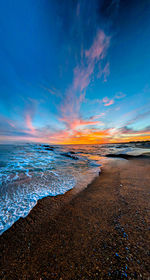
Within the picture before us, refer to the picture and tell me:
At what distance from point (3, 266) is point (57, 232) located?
0.90m

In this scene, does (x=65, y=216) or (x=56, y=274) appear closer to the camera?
(x=56, y=274)

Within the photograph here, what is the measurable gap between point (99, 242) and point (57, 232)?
884mm

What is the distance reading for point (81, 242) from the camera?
1626 mm

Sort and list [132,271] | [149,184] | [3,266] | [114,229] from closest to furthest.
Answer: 1. [132,271]
2. [3,266]
3. [114,229]
4. [149,184]

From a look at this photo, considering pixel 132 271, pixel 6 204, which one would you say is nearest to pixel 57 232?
pixel 132 271

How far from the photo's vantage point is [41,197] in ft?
10.3

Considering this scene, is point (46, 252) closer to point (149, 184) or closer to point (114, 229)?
point (114, 229)

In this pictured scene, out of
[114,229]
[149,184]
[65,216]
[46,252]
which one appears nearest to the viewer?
[46,252]

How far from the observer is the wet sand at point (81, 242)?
4.03 ft

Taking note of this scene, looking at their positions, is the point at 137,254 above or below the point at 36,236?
above

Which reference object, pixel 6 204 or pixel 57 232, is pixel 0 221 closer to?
pixel 6 204

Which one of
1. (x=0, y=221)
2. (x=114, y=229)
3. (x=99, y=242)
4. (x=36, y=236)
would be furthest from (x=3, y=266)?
(x=114, y=229)

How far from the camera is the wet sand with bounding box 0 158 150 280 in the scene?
48.4 inches

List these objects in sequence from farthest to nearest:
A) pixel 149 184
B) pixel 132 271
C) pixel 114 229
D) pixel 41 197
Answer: pixel 149 184, pixel 41 197, pixel 114 229, pixel 132 271
